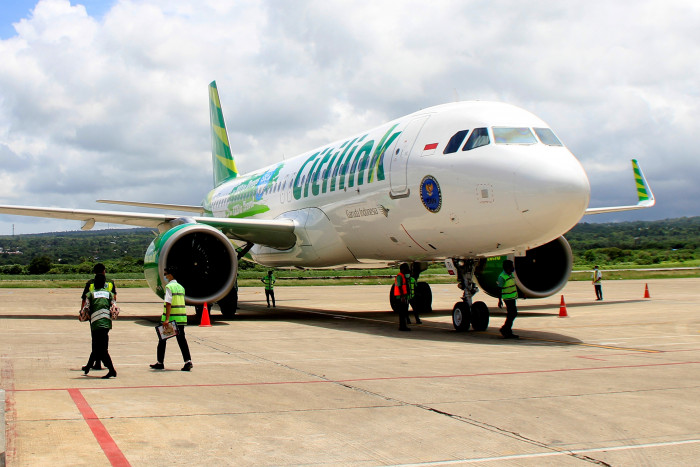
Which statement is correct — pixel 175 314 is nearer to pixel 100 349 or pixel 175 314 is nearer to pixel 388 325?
pixel 100 349

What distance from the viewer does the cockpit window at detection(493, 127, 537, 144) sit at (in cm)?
1202

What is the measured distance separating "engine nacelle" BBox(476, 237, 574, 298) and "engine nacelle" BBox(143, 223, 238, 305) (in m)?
5.87

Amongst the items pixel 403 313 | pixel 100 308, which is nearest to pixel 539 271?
pixel 403 313

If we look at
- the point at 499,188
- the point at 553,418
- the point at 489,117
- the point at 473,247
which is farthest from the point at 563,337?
the point at 553,418

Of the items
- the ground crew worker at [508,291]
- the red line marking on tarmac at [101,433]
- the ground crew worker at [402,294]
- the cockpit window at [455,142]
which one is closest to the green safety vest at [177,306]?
the red line marking on tarmac at [101,433]

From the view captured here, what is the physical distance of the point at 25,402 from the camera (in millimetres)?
6629

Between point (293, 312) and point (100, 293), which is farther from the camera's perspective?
point (293, 312)

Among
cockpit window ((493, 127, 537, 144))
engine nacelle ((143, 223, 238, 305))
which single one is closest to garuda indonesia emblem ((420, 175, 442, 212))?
cockpit window ((493, 127, 537, 144))

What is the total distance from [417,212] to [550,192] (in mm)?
2936

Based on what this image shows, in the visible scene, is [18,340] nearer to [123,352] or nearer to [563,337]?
[123,352]

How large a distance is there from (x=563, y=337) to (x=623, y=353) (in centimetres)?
232

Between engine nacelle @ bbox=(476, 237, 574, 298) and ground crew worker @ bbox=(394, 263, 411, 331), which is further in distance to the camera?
engine nacelle @ bbox=(476, 237, 574, 298)

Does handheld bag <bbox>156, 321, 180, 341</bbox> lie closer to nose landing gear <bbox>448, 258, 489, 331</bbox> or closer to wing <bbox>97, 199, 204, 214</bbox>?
nose landing gear <bbox>448, 258, 489, 331</bbox>

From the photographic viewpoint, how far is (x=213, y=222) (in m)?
17.8
